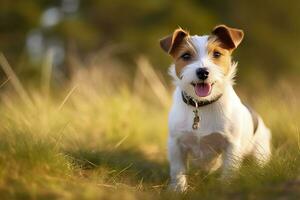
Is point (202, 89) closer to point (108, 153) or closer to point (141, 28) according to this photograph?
point (108, 153)

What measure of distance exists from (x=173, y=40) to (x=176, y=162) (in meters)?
1.10

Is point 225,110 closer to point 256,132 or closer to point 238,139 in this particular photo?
point 238,139

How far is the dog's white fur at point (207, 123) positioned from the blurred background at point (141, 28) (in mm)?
11295

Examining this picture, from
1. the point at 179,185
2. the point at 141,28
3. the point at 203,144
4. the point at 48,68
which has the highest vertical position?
the point at 203,144

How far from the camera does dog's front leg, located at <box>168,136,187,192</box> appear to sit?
5698 mm

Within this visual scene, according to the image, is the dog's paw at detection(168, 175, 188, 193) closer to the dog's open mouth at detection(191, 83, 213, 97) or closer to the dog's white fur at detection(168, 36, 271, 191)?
the dog's white fur at detection(168, 36, 271, 191)

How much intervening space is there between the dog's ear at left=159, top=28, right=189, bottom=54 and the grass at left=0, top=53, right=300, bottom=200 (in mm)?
953

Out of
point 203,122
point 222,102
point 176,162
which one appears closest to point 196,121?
point 203,122

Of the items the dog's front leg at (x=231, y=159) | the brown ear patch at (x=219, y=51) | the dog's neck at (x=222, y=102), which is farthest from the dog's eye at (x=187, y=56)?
the dog's front leg at (x=231, y=159)

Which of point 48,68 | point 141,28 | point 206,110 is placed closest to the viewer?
point 206,110

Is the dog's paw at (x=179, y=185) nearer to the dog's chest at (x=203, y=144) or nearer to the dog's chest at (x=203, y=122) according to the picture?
the dog's chest at (x=203, y=144)

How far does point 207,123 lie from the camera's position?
18.6 ft

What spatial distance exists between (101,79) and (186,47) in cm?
494

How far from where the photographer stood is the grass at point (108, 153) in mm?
4531
